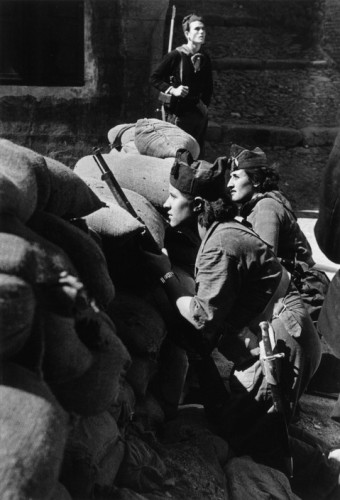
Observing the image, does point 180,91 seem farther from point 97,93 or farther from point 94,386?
point 94,386

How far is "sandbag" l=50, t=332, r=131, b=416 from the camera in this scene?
2486mm

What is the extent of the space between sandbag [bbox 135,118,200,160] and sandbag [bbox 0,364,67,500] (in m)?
3.17

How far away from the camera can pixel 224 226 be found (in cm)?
371

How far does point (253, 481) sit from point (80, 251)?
55.9 inches

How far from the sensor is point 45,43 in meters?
8.70

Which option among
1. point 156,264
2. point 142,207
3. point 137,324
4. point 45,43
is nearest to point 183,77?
point 45,43

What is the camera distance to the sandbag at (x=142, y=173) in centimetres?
484

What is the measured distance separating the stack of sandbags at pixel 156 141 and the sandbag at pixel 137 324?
1.67 m

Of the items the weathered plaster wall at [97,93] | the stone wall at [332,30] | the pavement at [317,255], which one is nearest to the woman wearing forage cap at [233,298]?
the pavement at [317,255]

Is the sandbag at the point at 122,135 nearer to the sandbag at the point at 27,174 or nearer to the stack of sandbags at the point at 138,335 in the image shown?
the stack of sandbags at the point at 138,335

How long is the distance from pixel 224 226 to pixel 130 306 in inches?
22.2

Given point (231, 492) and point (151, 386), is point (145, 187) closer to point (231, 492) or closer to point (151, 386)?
point (151, 386)

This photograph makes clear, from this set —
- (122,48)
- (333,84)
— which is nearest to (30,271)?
(122,48)

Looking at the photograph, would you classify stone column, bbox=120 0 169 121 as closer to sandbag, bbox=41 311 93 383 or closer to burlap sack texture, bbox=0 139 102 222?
burlap sack texture, bbox=0 139 102 222
